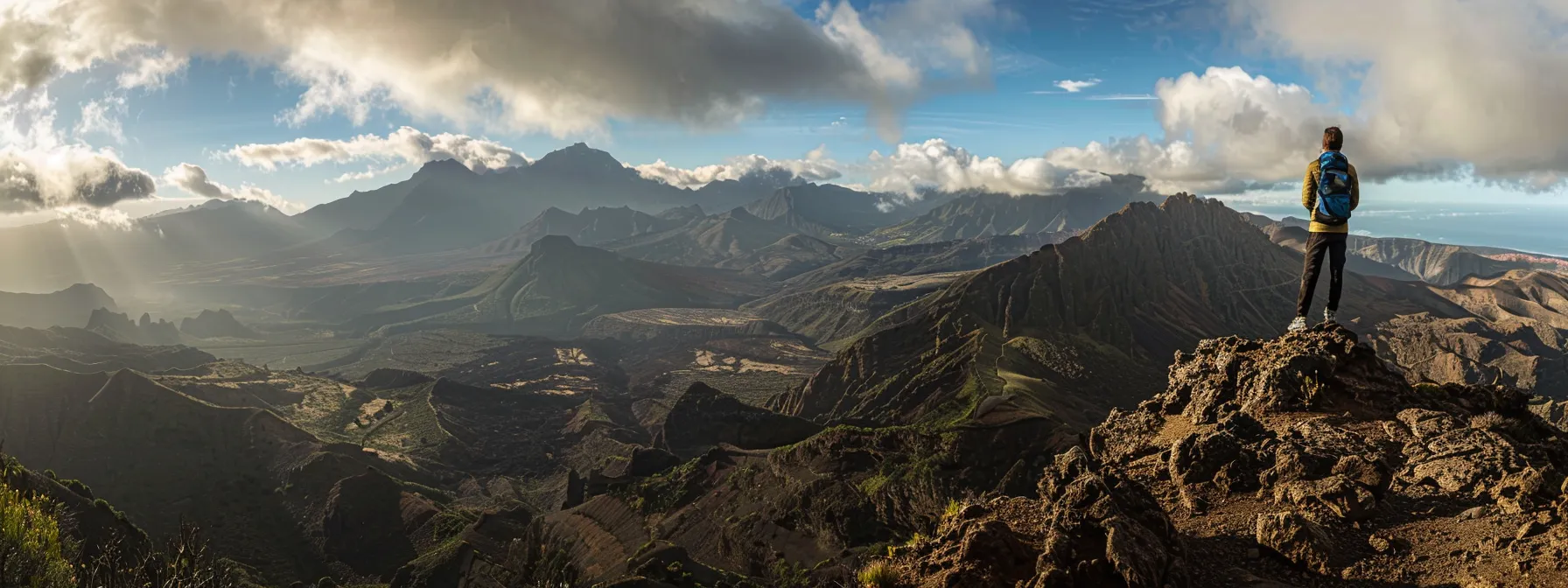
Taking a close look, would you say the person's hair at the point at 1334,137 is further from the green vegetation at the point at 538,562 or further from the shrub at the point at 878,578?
the green vegetation at the point at 538,562

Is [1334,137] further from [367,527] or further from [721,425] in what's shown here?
[721,425]

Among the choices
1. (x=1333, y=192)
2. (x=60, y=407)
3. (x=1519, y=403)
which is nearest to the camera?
(x=1333, y=192)

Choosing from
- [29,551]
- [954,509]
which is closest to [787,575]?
[29,551]

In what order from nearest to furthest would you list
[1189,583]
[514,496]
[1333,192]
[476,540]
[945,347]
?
[1189,583], [1333,192], [476,540], [514,496], [945,347]

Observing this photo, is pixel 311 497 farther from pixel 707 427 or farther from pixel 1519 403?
pixel 1519 403

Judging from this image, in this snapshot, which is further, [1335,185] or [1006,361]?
[1006,361]

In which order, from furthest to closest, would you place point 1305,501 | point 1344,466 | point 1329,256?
1. point 1329,256
2. point 1344,466
3. point 1305,501

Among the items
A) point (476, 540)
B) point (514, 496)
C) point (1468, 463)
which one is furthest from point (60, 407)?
point (1468, 463)
